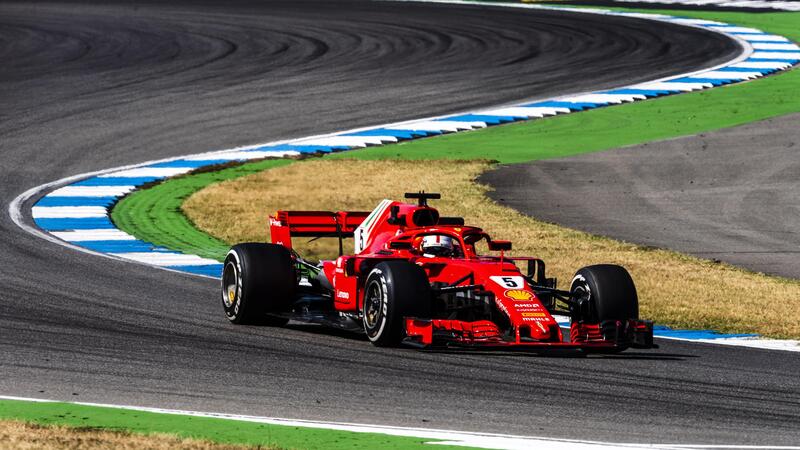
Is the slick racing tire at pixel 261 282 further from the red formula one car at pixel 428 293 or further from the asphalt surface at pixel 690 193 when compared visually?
the asphalt surface at pixel 690 193

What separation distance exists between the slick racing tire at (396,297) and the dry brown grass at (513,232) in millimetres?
3162

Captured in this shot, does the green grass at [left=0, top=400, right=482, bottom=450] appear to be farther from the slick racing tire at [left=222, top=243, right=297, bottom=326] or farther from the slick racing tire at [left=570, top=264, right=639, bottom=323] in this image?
the slick racing tire at [left=570, top=264, right=639, bottom=323]

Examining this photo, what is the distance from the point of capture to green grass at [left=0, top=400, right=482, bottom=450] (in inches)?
331

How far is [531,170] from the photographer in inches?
895

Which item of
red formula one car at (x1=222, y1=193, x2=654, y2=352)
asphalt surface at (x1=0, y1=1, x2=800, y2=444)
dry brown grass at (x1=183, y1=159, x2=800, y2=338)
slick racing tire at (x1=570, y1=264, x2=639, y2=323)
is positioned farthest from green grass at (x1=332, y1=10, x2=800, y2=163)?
slick racing tire at (x1=570, y1=264, x2=639, y2=323)

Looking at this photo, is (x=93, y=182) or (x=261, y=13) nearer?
(x=93, y=182)

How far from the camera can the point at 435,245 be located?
1241cm

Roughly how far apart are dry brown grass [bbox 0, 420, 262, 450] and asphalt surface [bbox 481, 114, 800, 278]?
357 inches

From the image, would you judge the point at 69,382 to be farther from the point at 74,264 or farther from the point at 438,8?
the point at 438,8

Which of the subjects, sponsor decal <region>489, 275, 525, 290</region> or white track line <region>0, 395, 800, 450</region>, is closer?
white track line <region>0, 395, 800, 450</region>

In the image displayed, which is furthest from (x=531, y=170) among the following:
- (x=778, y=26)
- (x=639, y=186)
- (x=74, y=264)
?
(x=778, y=26)

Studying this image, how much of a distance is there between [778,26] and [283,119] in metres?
17.0

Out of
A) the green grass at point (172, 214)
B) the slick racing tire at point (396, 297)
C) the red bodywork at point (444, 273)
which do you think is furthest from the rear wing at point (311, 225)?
the green grass at point (172, 214)

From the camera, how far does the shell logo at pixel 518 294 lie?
11555mm
